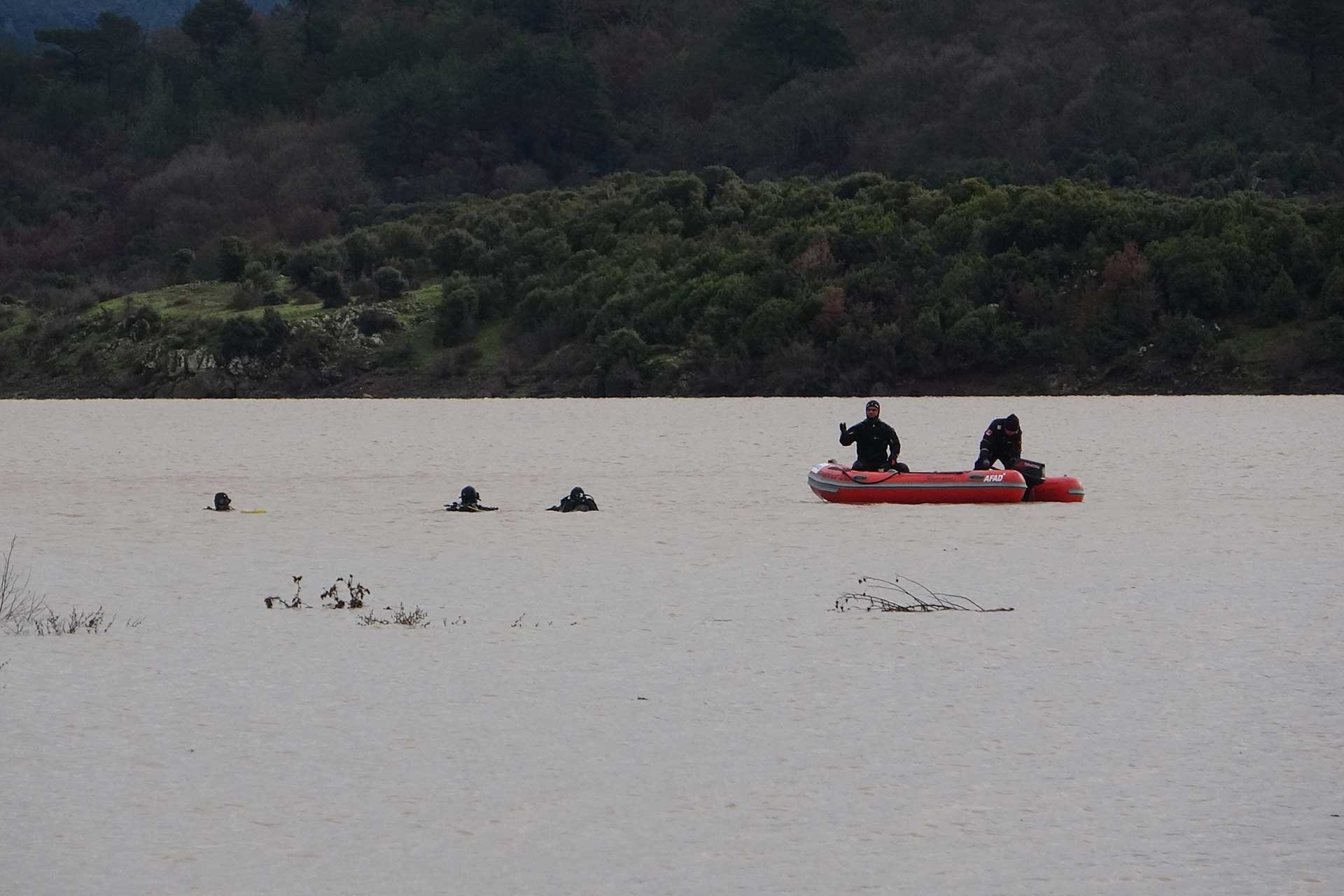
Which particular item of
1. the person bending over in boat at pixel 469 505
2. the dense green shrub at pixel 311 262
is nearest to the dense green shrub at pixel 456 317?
the dense green shrub at pixel 311 262

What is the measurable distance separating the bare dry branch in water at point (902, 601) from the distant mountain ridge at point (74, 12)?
171975mm

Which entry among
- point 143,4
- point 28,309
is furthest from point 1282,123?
point 143,4

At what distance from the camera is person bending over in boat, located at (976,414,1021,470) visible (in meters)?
18.5

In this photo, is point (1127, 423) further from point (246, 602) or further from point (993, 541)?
point (246, 602)

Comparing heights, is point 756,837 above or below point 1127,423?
below

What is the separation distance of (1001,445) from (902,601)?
686cm

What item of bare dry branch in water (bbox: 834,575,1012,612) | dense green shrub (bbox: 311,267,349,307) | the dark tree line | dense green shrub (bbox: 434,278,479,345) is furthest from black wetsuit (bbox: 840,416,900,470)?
the dark tree line

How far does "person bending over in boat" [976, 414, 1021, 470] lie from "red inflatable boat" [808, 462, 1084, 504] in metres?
0.39

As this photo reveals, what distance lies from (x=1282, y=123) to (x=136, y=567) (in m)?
58.5

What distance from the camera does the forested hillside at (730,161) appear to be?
Answer: 4425cm

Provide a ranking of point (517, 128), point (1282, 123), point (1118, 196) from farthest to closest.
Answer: point (517, 128)
point (1282, 123)
point (1118, 196)

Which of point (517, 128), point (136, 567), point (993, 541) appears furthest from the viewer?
point (517, 128)

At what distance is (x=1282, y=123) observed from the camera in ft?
215

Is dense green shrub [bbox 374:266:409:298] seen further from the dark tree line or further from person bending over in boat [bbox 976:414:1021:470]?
person bending over in boat [bbox 976:414:1021:470]
